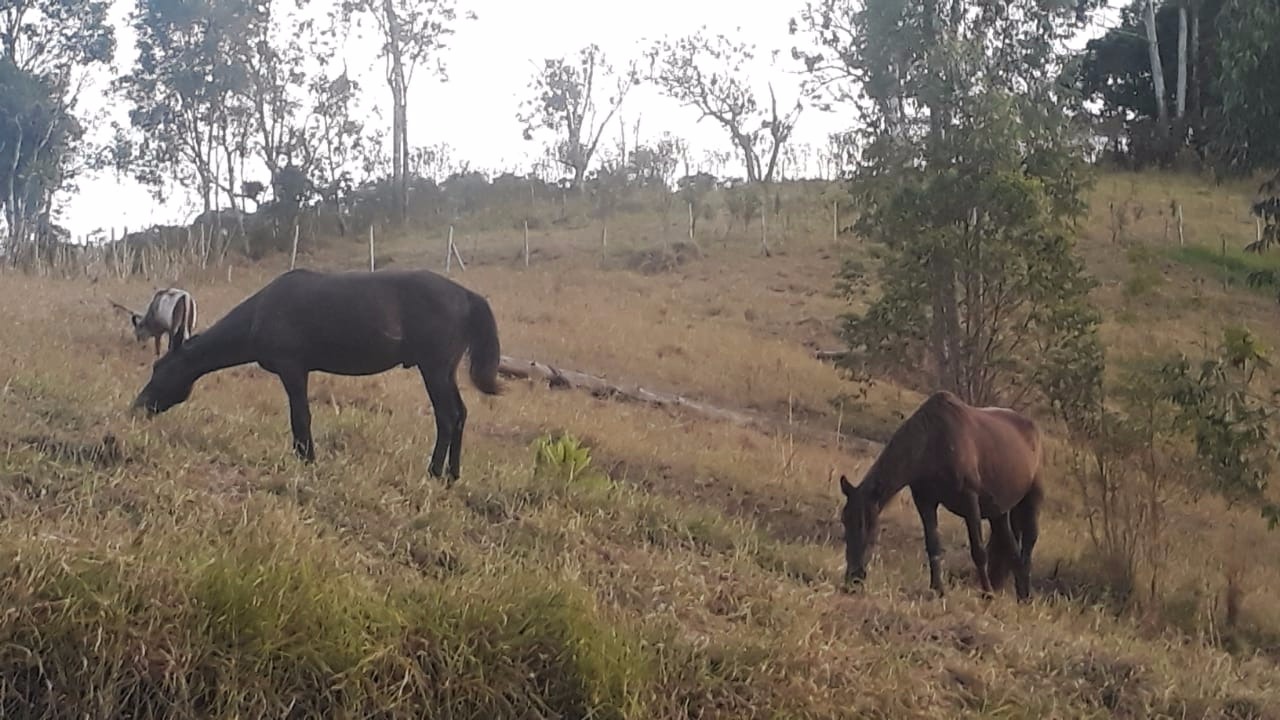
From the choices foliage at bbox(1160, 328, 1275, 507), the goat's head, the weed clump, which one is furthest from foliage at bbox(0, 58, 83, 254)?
the weed clump

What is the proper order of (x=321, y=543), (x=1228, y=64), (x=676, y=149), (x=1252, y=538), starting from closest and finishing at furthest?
(x=321, y=543) < (x=1228, y=64) < (x=1252, y=538) < (x=676, y=149)

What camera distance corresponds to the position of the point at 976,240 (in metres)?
18.0

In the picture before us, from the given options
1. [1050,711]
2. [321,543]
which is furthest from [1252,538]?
[321,543]

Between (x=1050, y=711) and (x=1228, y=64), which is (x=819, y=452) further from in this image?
(x=1050, y=711)

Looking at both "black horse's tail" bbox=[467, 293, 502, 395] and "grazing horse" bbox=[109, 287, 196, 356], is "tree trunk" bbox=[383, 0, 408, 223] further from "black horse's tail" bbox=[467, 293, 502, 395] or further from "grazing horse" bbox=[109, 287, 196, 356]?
"black horse's tail" bbox=[467, 293, 502, 395]

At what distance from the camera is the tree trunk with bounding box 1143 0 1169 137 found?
40.8 m

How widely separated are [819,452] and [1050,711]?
9160 millimetres

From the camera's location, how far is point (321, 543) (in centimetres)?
635

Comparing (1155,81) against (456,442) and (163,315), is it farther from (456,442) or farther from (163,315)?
(456,442)

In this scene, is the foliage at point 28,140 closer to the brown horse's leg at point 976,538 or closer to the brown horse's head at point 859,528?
the brown horse's head at point 859,528

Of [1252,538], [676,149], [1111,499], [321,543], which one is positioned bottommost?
[1252,538]

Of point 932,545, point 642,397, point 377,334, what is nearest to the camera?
point 377,334

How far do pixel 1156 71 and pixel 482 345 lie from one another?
126 feet

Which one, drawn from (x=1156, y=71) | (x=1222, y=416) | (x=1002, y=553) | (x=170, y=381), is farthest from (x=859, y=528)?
(x=1156, y=71)
